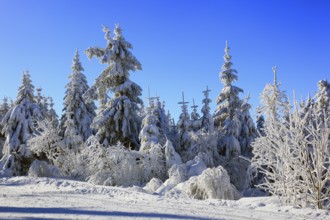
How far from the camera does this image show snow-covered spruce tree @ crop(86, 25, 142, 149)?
21297 mm

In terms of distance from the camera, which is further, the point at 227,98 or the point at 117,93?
the point at 227,98

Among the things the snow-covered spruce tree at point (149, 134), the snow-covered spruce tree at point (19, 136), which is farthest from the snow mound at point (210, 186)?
the snow-covered spruce tree at point (19, 136)

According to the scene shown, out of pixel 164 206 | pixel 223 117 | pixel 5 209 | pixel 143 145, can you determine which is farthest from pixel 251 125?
pixel 5 209

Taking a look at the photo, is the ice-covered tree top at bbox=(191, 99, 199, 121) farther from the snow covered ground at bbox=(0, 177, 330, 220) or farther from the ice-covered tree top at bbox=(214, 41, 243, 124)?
the snow covered ground at bbox=(0, 177, 330, 220)

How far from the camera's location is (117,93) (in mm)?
22031

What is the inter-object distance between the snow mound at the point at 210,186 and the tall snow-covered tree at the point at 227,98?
11738 millimetres

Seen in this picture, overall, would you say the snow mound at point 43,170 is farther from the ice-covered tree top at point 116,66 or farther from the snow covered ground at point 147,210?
the snow covered ground at point 147,210

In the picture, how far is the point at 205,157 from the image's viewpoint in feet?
63.8

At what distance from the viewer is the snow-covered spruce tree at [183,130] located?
2275 cm

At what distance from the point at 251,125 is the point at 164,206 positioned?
17494mm

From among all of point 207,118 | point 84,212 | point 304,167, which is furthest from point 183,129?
point 84,212

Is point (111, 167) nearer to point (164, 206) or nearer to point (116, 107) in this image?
point (116, 107)

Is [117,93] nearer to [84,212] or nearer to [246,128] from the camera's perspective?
[246,128]

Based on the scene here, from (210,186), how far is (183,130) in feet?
37.5
